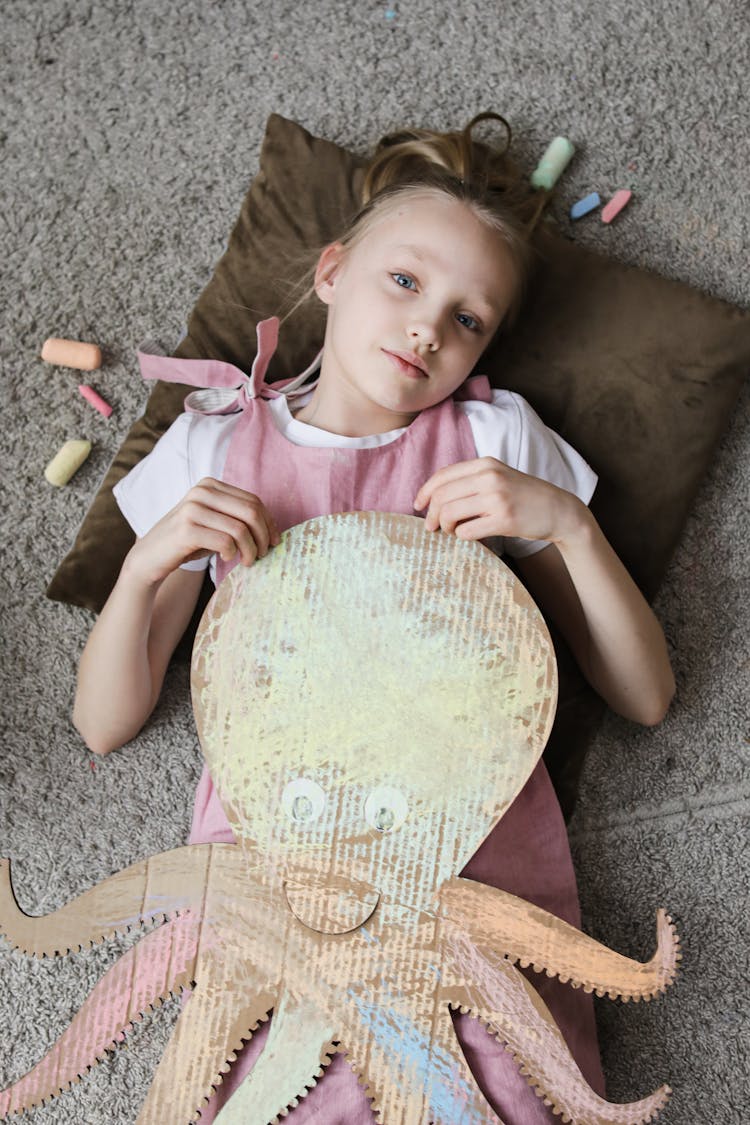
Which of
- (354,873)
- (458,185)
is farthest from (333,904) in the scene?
(458,185)

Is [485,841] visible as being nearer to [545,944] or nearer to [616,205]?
[545,944]

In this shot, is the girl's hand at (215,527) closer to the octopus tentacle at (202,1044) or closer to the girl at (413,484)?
the girl at (413,484)

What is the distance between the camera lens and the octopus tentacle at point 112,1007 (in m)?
0.82

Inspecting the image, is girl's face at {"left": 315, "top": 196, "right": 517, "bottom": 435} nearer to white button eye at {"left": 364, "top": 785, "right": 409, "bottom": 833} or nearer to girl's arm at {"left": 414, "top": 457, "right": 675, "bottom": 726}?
girl's arm at {"left": 414, "top": 457, "right": 675, "bottom": 726}

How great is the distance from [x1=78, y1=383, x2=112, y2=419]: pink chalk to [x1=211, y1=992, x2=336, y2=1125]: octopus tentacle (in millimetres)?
688

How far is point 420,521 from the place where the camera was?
2.92 feet

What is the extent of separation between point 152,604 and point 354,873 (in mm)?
320

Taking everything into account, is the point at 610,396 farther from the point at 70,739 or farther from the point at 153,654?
the point at 70,739

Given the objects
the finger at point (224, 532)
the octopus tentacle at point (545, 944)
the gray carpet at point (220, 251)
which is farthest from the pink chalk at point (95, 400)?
the octopus tentacle at point (545, 944)

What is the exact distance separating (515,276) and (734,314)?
0.92 ft

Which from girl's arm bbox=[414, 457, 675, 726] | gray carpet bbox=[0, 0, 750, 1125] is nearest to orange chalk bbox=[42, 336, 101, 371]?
gray carpet bbox=[0, 0, 750, 1125]

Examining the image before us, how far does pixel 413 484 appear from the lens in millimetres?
969

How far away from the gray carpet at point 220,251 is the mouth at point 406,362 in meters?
0.37

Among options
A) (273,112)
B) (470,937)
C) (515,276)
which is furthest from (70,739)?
(273,112)
